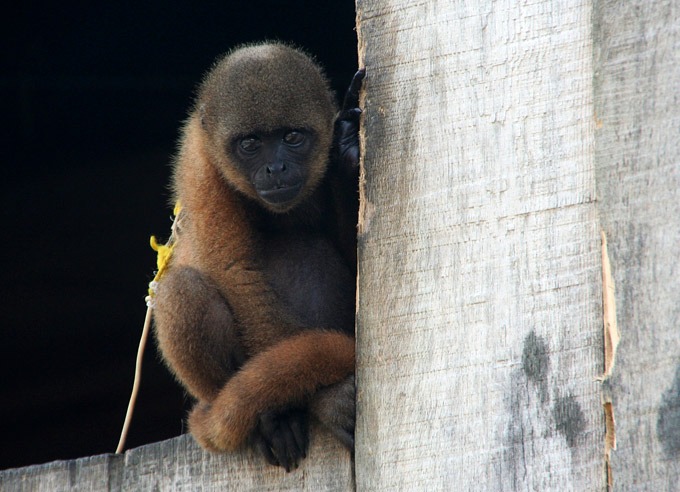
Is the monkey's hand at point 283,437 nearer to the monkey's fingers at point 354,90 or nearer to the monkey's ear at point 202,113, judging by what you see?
the monkey's fingers at point 354,90

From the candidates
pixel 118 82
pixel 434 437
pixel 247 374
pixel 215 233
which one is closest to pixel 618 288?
pixel 434 437

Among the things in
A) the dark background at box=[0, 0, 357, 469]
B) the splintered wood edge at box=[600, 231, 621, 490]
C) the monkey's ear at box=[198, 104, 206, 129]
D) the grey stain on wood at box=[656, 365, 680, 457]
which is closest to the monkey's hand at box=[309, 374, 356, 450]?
the splintered wood edge at box=[600, 231, 621, 490]

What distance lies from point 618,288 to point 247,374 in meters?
1.24

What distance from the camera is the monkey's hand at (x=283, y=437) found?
2.87m

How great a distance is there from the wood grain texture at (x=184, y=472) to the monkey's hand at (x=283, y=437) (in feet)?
0.11

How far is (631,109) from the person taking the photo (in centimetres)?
242

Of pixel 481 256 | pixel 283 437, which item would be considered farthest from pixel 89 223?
pixel 481 256

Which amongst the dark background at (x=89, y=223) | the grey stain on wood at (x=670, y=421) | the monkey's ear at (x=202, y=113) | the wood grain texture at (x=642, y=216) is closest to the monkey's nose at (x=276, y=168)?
the monkey's ear at (x=202, y=113)

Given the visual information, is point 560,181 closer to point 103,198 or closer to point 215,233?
point 215,233

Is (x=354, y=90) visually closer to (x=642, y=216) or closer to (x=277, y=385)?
(x=277, y=385)

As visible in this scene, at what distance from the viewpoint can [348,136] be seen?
3771 millimetres

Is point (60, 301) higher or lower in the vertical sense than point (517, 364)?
higher

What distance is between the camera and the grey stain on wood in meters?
2.21

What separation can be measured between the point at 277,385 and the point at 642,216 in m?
1.21
